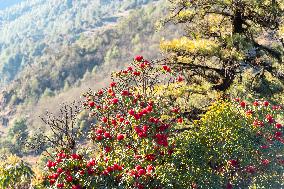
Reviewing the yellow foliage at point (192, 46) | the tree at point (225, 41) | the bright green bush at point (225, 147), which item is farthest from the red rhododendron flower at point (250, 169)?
the yellow foliage at point (192, 46)

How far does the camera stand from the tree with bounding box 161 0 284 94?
15711mm

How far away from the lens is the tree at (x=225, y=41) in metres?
15.7

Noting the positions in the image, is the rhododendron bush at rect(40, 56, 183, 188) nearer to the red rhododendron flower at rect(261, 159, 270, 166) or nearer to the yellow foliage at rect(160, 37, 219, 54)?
the red rhododendron flower at rect(261, 159, 270, 166)

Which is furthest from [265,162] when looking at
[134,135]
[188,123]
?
[134,135]

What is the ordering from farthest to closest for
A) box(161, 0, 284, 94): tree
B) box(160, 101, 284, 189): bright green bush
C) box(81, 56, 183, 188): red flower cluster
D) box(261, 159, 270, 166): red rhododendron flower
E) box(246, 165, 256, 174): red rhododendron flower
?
box(161, 0, 284, 94): tree < box(246, 165, 256, 174): red rhododendron flower < box(261, 159, 270, 166): red rhododendron flower < box(160, 101, 284, 189): bright green bush < box(81, 56, 183, 188): red flower cluster

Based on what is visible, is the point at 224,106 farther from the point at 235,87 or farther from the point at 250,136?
the point at 235,87

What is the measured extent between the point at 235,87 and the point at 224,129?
523 centimetres

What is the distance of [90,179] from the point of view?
9.27 m

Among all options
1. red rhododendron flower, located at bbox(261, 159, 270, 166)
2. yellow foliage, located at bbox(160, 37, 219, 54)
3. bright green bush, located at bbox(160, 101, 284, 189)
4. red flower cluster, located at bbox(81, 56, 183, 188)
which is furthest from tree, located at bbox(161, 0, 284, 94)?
red flower cluster, located at bbox(81, 56, 183, 188)

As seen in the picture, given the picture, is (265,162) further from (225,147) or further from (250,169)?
(225,147)

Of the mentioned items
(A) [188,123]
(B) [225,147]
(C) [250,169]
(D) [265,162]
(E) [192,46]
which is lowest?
(C) [250,169]

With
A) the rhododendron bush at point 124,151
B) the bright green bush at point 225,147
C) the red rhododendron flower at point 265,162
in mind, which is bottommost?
the red rhododendron flower at point 265,162

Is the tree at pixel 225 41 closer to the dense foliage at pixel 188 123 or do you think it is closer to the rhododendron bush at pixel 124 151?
the dense foliage at pixel 188 123

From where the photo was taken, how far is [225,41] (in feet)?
54.1
